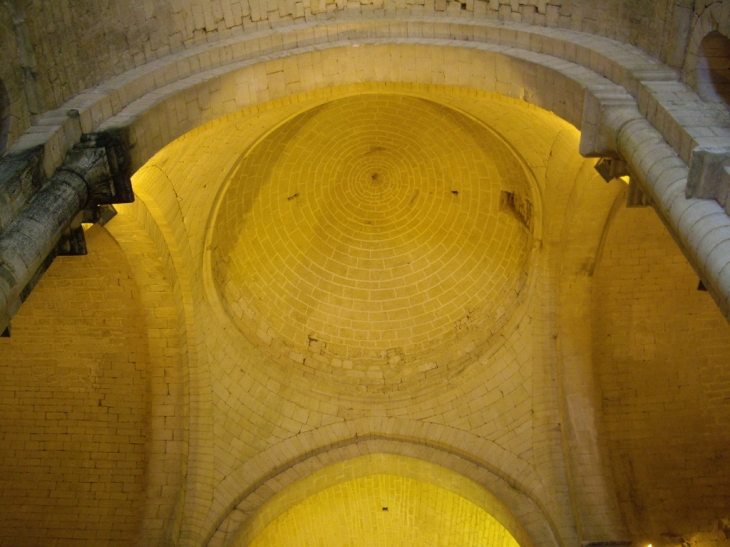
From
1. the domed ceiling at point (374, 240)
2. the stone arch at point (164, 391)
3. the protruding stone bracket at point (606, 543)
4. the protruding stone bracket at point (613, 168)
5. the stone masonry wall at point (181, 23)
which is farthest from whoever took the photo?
the domed ceiling at point (374, 240)

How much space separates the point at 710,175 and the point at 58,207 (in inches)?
165

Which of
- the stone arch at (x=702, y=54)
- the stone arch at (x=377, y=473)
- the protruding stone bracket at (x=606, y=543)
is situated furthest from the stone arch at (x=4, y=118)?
the protruding stone bracket at (x=606, y=543)

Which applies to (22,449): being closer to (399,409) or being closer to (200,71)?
(399,409)

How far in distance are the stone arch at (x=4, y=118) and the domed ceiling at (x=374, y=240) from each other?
462 centimetres

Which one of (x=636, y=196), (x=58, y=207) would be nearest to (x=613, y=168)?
(x=636, y=196)

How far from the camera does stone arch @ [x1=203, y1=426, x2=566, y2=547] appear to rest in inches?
408

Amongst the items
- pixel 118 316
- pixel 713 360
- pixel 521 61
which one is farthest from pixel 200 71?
pixel 713 360

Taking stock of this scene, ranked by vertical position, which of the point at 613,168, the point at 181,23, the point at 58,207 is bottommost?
the point at 58,207

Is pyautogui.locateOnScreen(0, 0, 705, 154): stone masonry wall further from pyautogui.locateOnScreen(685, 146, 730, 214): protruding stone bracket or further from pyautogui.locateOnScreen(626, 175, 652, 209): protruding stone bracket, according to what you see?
pyautogui.locateOnScreen(685, 146, 730, 214): protruding stone bracket

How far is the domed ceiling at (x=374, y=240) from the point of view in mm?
10797

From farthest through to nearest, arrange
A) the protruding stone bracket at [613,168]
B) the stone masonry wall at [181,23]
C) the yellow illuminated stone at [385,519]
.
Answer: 1. the yellow illuminated stone at [385,519]
2. the protruding stone bracket at [613,168]
3. the stone masonry wall at [181,23]

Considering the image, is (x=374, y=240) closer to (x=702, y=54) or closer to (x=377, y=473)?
(x=377, y=473)

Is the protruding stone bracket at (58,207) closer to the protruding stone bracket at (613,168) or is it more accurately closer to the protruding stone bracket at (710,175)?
the protruding stone bracket at (613,168)

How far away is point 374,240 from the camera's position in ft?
39.1
